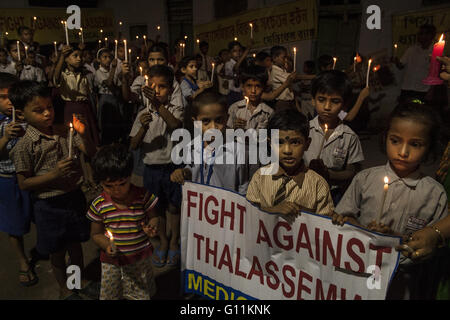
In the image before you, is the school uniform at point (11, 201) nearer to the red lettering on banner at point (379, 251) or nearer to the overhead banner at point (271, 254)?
the overhead banner at point (271, 254)

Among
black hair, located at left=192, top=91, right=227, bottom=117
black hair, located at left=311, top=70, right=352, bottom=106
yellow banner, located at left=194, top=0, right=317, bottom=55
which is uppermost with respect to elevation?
yellow banner, located at left=194, top=0, right=317, bottom=55

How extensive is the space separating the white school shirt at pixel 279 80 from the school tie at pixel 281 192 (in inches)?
155

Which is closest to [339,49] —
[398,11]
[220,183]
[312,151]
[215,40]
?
[398,11]

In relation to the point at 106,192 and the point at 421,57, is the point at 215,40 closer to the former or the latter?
the point at 421,57

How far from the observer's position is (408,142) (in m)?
1.97

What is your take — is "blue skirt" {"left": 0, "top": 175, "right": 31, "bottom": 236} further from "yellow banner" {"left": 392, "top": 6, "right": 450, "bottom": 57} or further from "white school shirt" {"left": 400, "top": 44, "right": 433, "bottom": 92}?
"yellow banner" {"left": 392, "top": 6, "right": 450, "bottom": 57}

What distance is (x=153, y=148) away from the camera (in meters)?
3.40

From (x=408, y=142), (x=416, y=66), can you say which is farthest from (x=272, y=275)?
(x=416, y=66)

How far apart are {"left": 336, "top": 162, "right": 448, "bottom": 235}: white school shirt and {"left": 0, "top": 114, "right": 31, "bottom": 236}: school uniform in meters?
2.70

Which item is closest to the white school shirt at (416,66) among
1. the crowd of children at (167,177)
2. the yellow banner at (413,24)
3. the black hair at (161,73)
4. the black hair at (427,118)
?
the yellow banner at (413,24)

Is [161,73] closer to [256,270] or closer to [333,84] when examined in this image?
[333,84]

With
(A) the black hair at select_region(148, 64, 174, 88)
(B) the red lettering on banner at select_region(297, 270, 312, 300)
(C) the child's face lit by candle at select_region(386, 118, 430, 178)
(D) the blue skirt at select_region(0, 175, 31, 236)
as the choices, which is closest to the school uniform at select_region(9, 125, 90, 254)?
(D) the blue skirt at select_region(0, 175, 31, 236)

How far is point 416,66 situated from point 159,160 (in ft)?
22.8

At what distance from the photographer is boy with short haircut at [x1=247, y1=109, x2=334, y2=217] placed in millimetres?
2299
